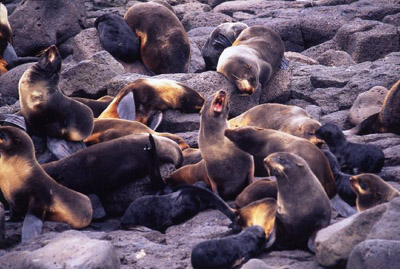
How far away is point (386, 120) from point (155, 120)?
8.82 ft

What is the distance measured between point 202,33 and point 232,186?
8674 millimetres

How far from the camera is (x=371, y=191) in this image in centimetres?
546

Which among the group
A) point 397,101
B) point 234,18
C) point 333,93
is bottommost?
point 234,18

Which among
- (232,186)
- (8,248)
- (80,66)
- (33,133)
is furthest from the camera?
(80,66)

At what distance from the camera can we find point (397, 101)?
7.98 m

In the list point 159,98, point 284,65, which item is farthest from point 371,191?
point 284,65

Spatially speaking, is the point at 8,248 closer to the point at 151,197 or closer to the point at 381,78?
the point at 151,197

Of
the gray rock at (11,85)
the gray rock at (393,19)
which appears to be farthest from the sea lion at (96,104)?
the gray rock at (393,19)

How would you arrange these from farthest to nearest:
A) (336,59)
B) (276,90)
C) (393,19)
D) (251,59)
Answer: (393,19) < (336,59) < (276,90) < (251,59)

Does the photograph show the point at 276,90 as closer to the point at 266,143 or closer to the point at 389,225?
the point at 266,143

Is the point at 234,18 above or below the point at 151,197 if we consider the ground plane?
below

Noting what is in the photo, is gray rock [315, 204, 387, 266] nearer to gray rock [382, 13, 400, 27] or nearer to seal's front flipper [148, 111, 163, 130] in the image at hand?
seal's front flipper [148, 111, 163, 130]

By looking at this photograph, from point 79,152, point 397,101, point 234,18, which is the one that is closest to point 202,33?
point 234,18

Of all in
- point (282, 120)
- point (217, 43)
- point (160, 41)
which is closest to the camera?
point (282, 120)
